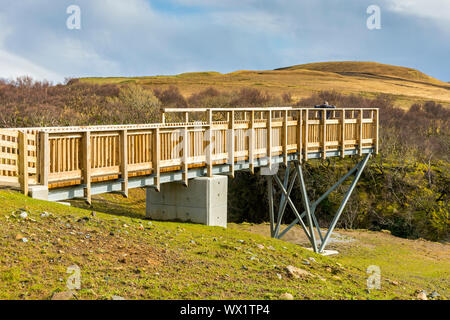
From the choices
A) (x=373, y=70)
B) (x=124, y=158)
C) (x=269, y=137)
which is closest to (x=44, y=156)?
(x=124, y=158)

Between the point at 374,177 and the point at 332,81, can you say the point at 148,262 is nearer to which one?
the point at 374,177

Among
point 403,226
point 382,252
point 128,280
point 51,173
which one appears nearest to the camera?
point 128,280

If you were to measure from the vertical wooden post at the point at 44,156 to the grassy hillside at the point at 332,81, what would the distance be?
2579 inches

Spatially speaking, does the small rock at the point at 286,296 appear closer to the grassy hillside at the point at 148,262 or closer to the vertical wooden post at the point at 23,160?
the grassy hillside at the point at 148,262

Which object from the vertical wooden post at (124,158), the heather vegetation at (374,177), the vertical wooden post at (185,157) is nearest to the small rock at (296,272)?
the vertical wooden post at (124,158)

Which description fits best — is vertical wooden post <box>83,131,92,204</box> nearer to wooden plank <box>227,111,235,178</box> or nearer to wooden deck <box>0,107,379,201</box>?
wooden deck <box>0,107,379,201</box>

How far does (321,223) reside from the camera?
109 ft

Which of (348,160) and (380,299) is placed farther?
(348,160)

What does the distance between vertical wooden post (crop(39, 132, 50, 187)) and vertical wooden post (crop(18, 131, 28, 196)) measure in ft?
1.00

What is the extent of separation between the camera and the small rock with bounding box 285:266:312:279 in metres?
11.5

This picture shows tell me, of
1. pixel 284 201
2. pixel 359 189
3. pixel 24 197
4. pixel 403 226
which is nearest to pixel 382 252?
pixel 284 201

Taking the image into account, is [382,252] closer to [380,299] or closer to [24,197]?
[380,299]

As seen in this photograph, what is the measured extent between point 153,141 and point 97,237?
423cm

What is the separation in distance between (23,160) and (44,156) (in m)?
0.43
